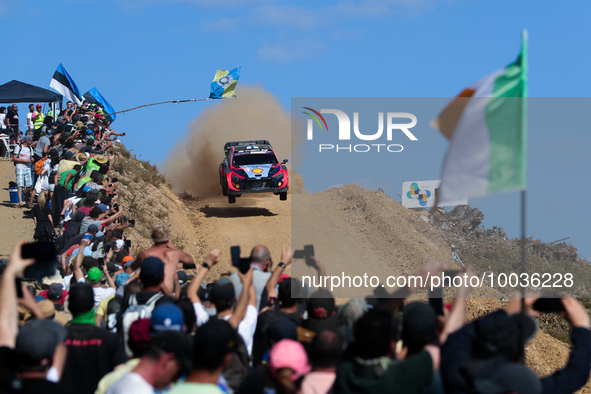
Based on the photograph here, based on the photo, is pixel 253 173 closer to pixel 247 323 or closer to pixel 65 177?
pixel 65 177

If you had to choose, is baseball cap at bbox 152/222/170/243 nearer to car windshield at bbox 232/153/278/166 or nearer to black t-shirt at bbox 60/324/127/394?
black t-shirt at bbox 60/324/127/394

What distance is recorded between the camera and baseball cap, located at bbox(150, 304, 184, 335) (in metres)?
3.76

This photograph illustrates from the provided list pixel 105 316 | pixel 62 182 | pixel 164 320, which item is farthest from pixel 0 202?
pixel 164 320

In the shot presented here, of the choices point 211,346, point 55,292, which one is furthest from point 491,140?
point 55,292

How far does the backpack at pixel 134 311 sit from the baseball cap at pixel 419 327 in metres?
1.91

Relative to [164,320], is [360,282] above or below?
below

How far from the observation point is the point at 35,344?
10.5ft

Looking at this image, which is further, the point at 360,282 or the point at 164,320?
the point at 360,282

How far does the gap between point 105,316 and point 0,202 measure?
14.5 m

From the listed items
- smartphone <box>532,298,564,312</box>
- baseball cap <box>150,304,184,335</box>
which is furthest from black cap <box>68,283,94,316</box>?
smartphone <box>532,298,564,312</box>

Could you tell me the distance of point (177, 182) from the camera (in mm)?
42000

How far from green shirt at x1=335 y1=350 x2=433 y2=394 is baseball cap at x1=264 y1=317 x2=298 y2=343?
977 millimetres

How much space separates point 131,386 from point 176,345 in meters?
0.32

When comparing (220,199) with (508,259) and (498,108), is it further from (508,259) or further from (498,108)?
(498,108)
